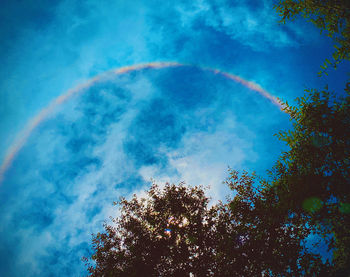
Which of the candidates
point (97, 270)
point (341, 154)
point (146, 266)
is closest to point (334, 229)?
point (341, 154)

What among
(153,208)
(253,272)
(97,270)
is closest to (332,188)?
(253,272)

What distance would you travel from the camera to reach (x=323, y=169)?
11.8 m

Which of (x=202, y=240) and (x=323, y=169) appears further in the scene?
(x=202, y=240)

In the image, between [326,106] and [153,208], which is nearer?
[326,106]

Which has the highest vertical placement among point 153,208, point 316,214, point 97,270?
point 153,208

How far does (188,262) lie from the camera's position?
18.8 m

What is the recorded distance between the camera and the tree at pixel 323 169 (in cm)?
1109

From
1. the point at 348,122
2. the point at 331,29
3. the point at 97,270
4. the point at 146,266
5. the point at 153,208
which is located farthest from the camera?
the point at 153,208

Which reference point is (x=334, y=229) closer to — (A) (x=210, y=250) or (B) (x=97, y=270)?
(A) (x=210, y=250)

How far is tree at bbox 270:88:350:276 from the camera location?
11.1 metres

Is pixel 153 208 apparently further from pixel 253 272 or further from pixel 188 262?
pixel 253 272

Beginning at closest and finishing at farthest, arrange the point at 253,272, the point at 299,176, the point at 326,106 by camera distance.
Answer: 1. the point at 326,106
2. the point at 299,176
3. the point at 253,272

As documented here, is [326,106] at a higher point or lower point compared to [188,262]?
higher

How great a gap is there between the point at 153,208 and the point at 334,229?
16488 mm
